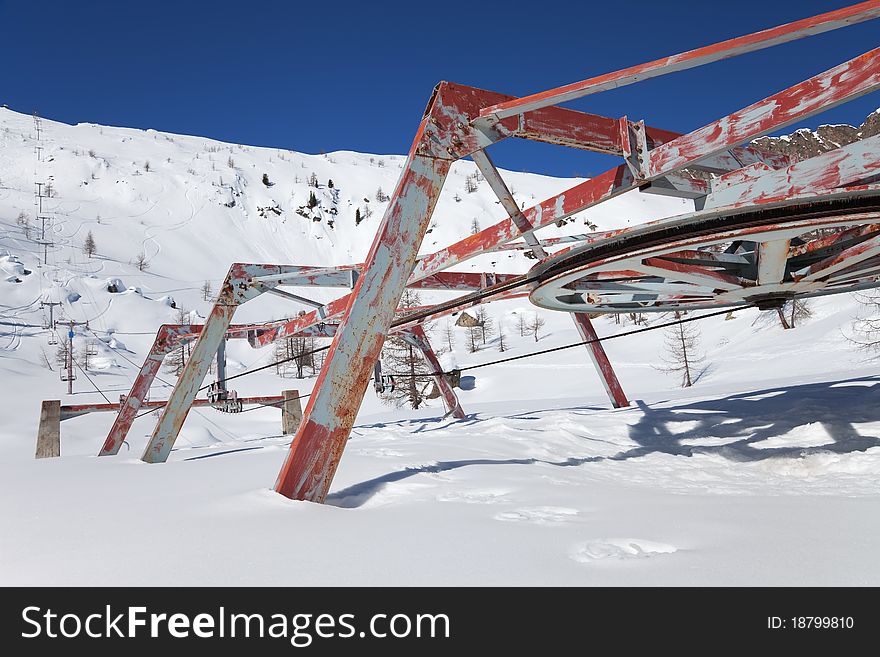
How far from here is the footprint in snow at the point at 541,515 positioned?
262cm

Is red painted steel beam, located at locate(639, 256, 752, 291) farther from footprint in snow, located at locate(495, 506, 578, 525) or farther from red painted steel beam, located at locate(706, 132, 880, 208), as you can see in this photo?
footprint in snow, located at locate(495, 506, 578, 525)

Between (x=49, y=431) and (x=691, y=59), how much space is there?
33.1 ft

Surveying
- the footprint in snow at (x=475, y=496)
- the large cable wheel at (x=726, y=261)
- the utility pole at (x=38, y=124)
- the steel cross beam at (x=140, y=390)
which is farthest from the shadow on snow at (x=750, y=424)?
the utility pole at (x=38, y=124)

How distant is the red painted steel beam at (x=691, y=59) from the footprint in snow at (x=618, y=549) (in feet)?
7.82

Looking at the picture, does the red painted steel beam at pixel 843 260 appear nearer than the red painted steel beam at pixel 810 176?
No

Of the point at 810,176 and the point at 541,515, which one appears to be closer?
the point at 541,515

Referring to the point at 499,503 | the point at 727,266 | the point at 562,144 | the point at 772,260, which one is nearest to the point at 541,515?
the point at 499,503

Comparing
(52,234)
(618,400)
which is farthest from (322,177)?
(618,400)

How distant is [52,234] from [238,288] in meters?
56.0

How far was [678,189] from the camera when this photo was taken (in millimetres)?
4688

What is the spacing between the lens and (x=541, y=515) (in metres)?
2.74

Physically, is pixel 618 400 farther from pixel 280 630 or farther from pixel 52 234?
pixel 52 234

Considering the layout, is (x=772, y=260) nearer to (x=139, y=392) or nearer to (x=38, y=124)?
(x=139, y=392)

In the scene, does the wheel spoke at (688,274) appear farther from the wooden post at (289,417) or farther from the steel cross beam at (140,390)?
the wooden post at (289,417)
